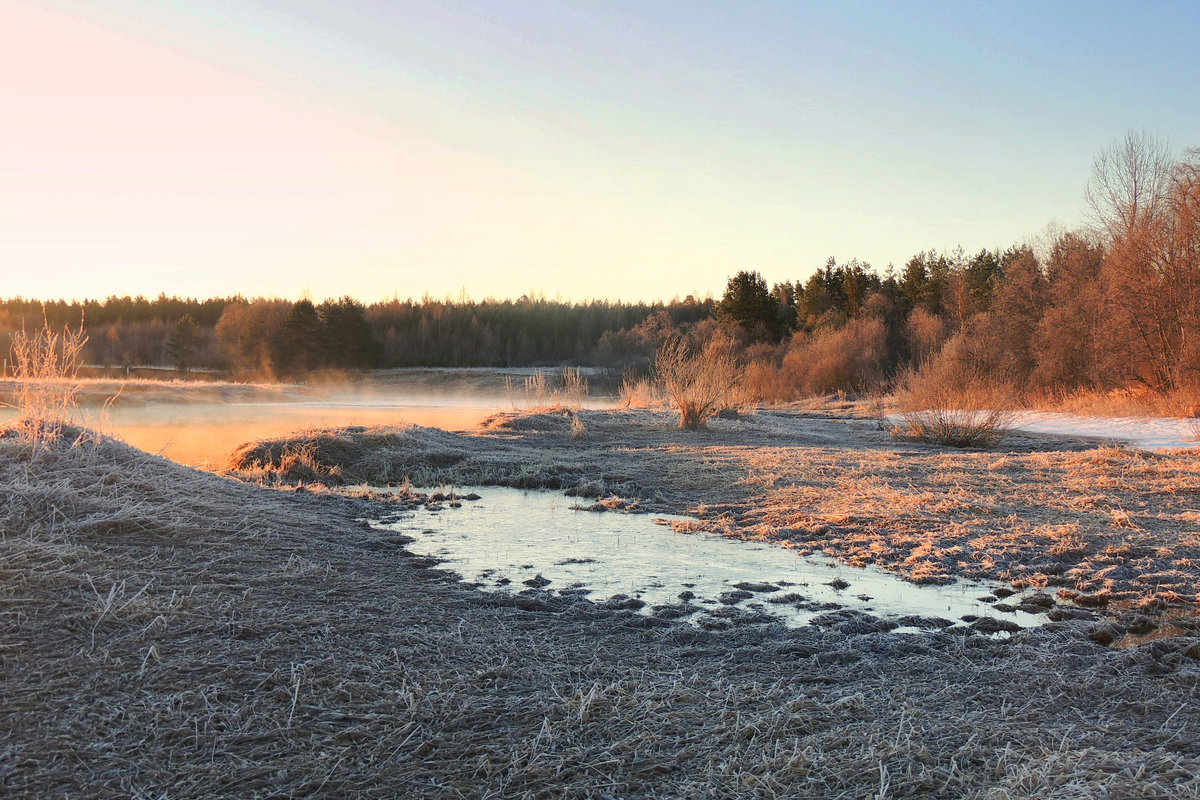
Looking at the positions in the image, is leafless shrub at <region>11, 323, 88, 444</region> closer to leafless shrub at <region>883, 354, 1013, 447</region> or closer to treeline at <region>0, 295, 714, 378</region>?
leafless shrub at <region>883, 354, 1013, 447</region>

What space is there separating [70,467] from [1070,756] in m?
6.01

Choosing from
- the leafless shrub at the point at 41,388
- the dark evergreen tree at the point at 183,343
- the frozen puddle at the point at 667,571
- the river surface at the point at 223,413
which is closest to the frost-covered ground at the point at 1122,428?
the frozen puddle at the point at 667,571

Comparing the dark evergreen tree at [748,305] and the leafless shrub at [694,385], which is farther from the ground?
the dark evergreen tree at [748,305]

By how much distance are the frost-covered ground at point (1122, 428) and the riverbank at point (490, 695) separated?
11.7 m

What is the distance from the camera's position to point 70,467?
529 cm

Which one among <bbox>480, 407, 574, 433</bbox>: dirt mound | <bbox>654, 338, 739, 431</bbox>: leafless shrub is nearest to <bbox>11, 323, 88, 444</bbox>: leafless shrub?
A: <bbox>480, 407, 574, 433</bbox>: dirt mound

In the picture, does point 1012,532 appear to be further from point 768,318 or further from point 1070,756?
point 768,318

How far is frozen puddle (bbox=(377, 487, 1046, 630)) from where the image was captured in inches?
177

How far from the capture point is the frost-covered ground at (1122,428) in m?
13.9

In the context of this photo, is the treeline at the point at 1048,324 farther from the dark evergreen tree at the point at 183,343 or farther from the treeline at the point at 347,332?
the dark evergreen tree at the point at 183,343

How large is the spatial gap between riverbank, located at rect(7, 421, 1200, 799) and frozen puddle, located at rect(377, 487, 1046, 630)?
1.33ft

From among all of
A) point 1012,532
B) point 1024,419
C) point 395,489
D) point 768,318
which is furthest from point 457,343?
point 1012,532

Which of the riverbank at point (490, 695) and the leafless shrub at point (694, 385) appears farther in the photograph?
the leafless shrub at point (694, 385)

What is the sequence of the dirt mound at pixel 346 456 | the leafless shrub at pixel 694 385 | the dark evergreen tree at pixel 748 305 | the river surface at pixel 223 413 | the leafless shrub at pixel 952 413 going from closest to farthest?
the dirt mound at pixel 346 456, the river surface at pixel 223 413, the leafless shrub at pixel 952 413, the leafless shrub at pixel 694 385, the dark evergreen tree at pixel 748 305
